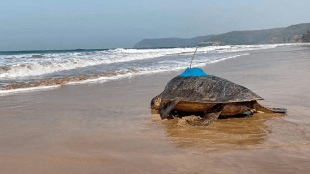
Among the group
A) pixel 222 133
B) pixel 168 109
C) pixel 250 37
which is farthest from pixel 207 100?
pixel 250 37

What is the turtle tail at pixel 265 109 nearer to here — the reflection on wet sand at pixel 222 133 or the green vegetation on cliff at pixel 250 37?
the reflection on wet sand at pixel 222 133

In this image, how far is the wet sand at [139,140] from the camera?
397 centimetres

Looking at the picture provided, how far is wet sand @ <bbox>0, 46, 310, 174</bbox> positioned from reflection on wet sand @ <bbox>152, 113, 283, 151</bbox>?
0.5 inches

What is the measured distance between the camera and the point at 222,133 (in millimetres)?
5371

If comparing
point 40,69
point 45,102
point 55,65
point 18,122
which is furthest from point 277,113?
point 55,65

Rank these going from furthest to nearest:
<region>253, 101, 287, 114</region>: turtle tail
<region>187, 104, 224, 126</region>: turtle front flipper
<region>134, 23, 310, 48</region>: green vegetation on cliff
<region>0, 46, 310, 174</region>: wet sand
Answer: <region>134, 23, 310, 48</region>: green vegetation on cliff, <region>253, 101, 287, 114</region>: turtle tail, <region>187, 104, 224, 126</region>: turtle front flipper, <region>0, 46, 310, 174</region>: wet sand

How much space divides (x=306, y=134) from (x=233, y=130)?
102 cm

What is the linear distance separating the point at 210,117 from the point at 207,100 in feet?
1.17

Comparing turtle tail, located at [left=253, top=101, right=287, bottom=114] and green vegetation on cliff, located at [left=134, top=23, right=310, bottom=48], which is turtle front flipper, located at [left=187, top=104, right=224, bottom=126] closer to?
turtle tail, located at [left=253, top=101, right=287, bottom=114]

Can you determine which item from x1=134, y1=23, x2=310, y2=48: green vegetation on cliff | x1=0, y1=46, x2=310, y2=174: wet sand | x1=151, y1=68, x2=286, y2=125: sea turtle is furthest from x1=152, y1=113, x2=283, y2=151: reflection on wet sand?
x1=134, y1=23, x2=310, y2=48: green vegetation on cliff

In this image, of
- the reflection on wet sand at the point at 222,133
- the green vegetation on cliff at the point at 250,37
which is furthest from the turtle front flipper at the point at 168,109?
the green vegetation on cliff at the point at 250,37

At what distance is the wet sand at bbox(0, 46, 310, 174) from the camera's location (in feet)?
13.0

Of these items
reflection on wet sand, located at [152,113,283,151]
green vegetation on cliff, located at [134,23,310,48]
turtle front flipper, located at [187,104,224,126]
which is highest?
turtle front flipper, located at [187,104,224,126]

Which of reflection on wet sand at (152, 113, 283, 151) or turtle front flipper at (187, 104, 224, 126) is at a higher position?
turtle front flipper at (187, 104, 224, 126)
